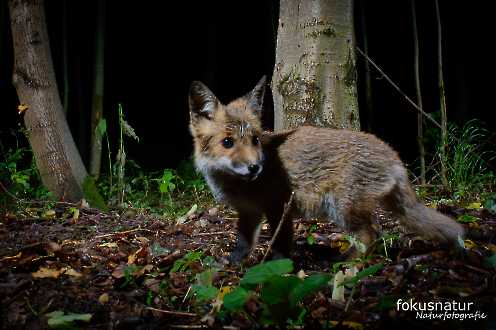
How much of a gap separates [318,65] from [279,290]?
341 centimetres

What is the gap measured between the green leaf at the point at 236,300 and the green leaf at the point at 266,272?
0.04 m

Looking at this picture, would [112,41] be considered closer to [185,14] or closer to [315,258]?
[185,14]

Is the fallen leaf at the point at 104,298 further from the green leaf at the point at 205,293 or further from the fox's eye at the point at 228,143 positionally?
the fox's eye at the point at 228,143

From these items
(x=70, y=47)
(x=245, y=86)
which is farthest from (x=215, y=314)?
(x=245, y=86)

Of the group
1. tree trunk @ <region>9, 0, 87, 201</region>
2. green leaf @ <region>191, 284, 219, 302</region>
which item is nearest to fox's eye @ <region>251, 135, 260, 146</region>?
green leaf @ <region>191, 284, 219, 302</region>

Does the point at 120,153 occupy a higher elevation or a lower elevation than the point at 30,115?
lower

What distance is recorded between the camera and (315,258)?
13.4ft

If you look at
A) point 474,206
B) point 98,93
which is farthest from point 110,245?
point 98,93

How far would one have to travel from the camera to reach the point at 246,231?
4215 millimetres

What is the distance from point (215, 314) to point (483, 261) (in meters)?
1.80

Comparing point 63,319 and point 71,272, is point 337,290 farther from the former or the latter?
point 71,272

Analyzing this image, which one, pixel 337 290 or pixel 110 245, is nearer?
pixel 337 290

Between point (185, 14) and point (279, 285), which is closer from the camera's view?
point (279, 285)

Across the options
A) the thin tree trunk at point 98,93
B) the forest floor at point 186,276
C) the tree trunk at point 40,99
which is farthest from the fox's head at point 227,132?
the thin tree trunk at point 98,93
